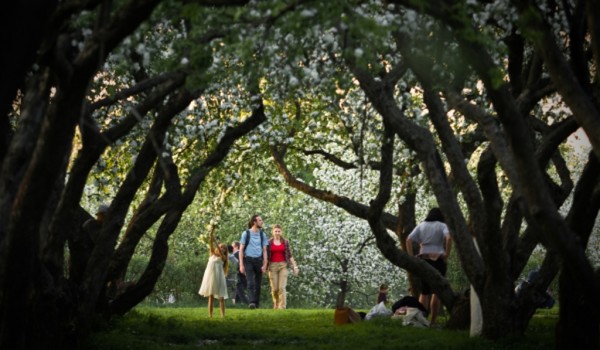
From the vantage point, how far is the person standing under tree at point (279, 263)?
77.5 feet

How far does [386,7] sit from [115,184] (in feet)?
26.8

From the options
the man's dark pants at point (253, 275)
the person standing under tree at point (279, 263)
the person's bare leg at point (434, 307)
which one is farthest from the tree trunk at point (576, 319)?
the man's dark pants at point (253, 275)

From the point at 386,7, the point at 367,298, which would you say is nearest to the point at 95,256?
the point at 386,7

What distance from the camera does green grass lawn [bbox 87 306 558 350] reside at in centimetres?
1328

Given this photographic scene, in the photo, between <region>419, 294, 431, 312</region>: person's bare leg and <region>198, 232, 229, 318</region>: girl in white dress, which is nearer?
<region>419, 294, 431, 312</region>: person's bare leg

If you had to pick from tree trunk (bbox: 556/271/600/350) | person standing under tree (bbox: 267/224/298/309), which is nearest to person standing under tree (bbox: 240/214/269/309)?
person standing under tree (bbox: 267/224/298/309)

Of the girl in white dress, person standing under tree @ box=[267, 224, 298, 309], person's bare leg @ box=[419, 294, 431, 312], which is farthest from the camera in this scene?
person standing under tree @ box=[267, 224, 298, 309]

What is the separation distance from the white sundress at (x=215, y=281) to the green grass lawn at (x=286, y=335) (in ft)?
6.71

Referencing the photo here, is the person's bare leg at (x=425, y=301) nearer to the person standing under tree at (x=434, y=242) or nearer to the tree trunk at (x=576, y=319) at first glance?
the person standing under tree at (x=434, y=242)

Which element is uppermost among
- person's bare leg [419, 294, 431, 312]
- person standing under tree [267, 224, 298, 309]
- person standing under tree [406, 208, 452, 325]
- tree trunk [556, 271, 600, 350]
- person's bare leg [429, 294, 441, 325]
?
person standing under tree [267, 224, 298, 309]

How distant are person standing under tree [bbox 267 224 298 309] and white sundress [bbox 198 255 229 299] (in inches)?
57.0

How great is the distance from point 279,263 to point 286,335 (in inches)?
311

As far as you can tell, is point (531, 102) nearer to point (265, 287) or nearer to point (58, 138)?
point (58, 138)

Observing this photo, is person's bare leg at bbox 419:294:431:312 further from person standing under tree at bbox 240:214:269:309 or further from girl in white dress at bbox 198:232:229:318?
person standing under tree at bbox 240:214:269:309
